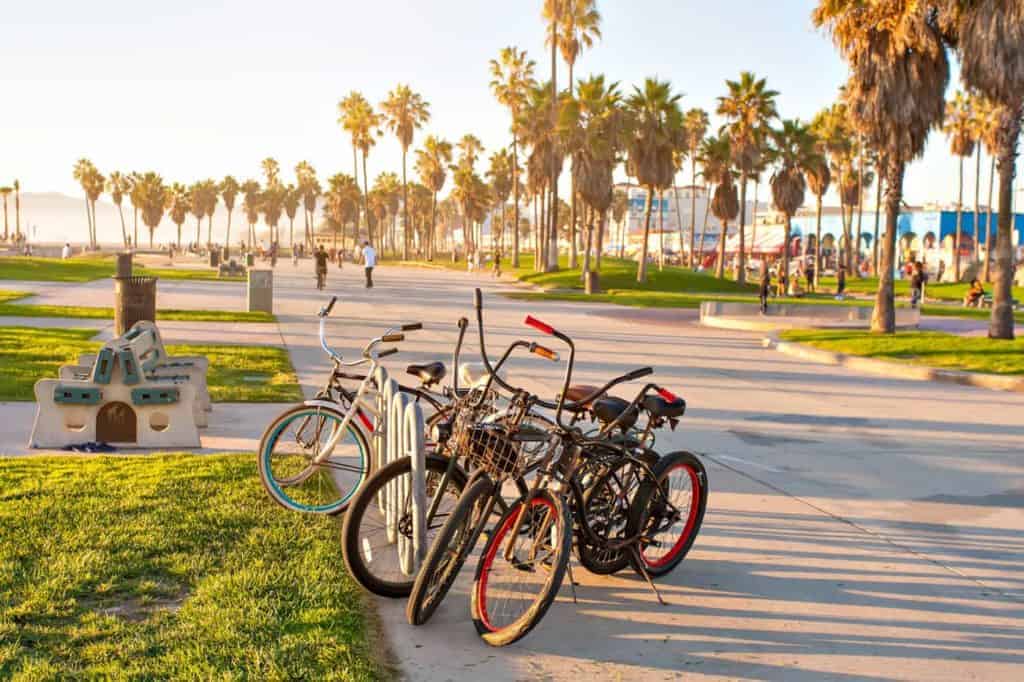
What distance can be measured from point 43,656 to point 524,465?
2.37 meters

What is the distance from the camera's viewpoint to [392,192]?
17350cm

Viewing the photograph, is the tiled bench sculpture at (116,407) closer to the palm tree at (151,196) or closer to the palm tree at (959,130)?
the palm tree at (959,130)

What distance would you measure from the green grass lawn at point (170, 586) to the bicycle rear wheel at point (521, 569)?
59cm

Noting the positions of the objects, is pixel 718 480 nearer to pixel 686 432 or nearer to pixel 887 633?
pixel 686 432

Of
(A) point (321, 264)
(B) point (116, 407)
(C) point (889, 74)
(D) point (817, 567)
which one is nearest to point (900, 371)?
(C) point (889, 74)

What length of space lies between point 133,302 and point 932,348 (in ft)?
50.6

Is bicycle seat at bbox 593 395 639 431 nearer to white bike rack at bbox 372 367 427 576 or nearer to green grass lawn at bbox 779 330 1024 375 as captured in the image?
white bike rack at bbox 372 367 427 576

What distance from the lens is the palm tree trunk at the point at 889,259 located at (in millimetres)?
25312

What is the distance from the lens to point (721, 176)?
62.7 meters

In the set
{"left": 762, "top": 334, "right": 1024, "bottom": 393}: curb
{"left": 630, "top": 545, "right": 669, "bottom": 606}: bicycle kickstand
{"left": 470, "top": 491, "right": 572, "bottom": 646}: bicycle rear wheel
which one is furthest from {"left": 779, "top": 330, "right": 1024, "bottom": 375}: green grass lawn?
{"left": 470, "top": 491, "right": 572, "bottom": 646}: bicycle rear wheel

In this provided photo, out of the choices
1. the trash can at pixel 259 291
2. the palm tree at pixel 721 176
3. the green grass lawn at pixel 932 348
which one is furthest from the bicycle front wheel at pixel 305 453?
the palm tree at pixel 721 176

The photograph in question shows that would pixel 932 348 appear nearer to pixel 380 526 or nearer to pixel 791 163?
pixel 380 526

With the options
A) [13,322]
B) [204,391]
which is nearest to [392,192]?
[13,322]

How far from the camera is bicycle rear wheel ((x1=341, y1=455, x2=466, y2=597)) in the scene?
211 inches
